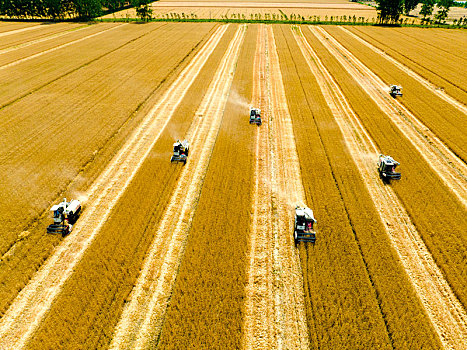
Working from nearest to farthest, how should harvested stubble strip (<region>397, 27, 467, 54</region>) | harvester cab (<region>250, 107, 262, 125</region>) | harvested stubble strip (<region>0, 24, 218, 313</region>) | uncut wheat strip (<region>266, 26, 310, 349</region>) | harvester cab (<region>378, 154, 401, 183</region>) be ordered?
1. uncut wheat strip (<region>266, 26, 310, 349</region>)
2. harvested stubble strip (<region>0, 24, 218, 313</region>)
3. harvester cab (<region>378, 154, 401, 183</region>)
4. harvester cab (<region>250, 107, 262, 125</region>)
5. harvested stubble strip (<region>397, 27, 467, 54</region>)

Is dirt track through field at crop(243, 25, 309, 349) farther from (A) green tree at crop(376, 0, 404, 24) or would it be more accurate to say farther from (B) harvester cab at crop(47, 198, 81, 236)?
(A) green tree at crop(376, 0, 404, 24)

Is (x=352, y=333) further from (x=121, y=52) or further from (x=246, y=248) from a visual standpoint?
(x=121, y=52)

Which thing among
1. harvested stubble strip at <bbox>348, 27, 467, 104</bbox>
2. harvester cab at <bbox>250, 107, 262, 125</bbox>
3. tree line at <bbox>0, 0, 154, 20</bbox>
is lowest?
harvester cab at <bbox>250, 107, 262, 125</bbox>

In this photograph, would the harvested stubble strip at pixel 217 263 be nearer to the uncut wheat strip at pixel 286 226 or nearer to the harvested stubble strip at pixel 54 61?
the uncut wheat strip at pixel 286 226

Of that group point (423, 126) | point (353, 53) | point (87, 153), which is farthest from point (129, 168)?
point (353, 53)

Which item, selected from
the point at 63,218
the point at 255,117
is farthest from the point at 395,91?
the point at 63,218

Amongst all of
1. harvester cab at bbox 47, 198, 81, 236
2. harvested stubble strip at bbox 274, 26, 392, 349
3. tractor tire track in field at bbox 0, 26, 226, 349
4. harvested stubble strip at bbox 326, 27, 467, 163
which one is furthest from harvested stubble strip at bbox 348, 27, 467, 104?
harvester cab at bbox 47, 198, 81, 236

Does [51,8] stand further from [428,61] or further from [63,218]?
[428,61]
